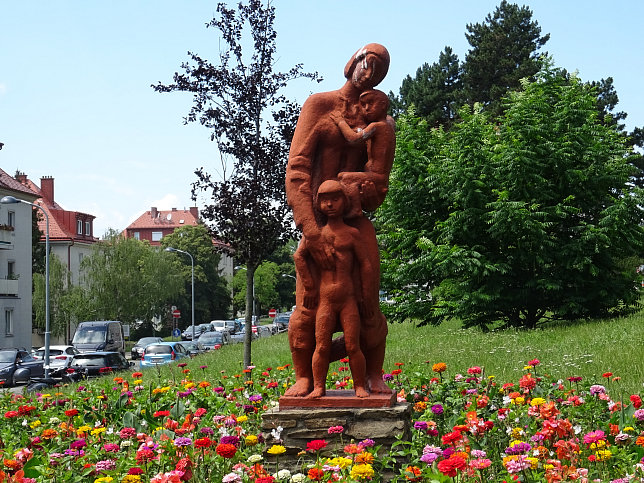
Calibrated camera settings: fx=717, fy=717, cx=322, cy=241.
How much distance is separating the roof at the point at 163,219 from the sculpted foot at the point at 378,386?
8941cm

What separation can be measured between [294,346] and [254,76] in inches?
338

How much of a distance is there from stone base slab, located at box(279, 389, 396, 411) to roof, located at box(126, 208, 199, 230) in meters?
89.5

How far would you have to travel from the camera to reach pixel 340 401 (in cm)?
568

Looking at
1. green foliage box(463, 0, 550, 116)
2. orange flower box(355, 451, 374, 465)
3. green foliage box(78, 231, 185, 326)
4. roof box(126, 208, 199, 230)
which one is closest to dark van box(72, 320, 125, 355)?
green foliage box(78, 231, 185, 326)

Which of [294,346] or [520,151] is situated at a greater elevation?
[520,151]

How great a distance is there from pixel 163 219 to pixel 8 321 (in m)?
56.9

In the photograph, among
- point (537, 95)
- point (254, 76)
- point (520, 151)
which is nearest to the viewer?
point (254, 76)

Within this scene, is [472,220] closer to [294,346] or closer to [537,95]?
[537,95]

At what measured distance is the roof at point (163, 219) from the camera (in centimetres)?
9475

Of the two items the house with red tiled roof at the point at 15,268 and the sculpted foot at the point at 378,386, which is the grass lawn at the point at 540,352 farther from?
the house with red tiled roof at the point at 15,268

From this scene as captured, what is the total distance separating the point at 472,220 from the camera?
1819 centimetres

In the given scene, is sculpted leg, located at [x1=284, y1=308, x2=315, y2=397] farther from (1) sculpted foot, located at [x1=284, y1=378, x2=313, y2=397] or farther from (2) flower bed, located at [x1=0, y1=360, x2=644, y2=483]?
(2) flower bed, located at [x1=0, y1=360, x2=644, y2=483]

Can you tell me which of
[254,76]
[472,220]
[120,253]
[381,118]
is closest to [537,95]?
[472,220]

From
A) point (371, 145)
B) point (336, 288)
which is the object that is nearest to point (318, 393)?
point (336, 288)
